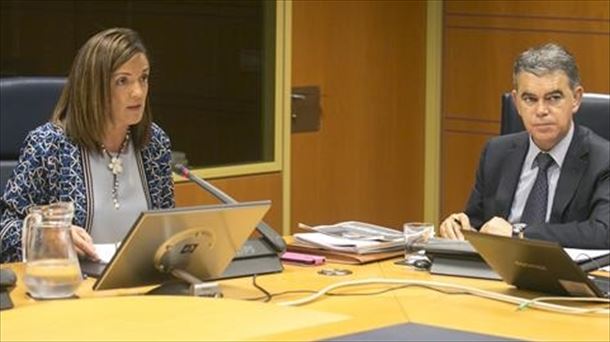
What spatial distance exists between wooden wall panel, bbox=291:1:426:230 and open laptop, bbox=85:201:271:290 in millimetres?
2870

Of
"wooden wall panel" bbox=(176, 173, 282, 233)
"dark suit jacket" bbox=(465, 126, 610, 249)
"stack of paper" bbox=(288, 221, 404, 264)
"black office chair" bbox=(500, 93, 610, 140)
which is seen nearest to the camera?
"stack of paper" bbox=(288, 221, 404, 264)

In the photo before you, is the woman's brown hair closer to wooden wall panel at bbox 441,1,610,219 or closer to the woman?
the woman

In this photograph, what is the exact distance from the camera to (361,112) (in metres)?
6.21

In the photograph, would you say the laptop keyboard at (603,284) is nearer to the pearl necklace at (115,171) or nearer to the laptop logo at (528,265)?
the laptop logo at (528,265)

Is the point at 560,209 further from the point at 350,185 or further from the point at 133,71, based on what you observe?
the point at 350,185

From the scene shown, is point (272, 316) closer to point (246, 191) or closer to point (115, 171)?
point (115, 171)

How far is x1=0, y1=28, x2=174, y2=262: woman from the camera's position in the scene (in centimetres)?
367

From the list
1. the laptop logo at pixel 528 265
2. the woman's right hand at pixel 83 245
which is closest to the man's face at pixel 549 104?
the laptop logo at pixel 528 265

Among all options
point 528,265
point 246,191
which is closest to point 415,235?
point 528,265

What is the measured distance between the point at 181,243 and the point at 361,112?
3344 mm

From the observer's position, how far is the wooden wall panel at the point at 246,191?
5.39m

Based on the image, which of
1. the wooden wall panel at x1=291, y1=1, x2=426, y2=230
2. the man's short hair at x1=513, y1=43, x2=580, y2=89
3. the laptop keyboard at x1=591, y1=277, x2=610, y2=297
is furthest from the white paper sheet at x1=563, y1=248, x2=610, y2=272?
the wooden wall panel at x1=291, y1=1, x2=426, y2=230

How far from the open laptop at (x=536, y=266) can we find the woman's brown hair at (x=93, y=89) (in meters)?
1.13

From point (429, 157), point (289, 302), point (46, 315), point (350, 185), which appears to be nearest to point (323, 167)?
point (350, 185)
